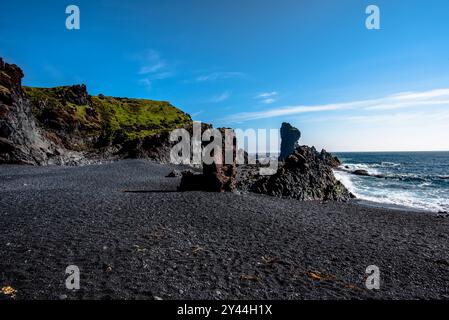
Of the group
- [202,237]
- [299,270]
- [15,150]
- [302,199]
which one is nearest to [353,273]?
[299,270]

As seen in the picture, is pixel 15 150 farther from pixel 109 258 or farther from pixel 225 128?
pixel 109 258

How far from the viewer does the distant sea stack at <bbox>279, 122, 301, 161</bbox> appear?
18188cm

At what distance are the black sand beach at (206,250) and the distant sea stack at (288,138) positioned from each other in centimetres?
16287

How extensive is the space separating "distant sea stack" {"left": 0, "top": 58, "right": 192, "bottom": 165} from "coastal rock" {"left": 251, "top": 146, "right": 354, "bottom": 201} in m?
44.7

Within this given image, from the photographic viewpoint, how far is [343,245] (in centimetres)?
1493

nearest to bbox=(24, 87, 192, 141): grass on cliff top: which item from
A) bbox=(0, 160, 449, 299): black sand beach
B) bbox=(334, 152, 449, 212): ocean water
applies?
bbox=(334, 152, 449, 212): ocean water

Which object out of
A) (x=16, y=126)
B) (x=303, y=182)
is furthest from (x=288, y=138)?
(x=303, y=182)

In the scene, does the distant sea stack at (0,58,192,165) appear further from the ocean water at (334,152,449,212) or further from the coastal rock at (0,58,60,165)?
the ocean water at (334,152,449,212)

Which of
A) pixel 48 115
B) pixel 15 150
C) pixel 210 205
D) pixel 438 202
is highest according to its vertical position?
pixel 48 115

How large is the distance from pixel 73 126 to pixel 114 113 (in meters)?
45.4

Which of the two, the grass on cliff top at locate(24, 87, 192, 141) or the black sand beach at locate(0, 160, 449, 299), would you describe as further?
the grass on cliff top at locate(24, 87, 192, 141)

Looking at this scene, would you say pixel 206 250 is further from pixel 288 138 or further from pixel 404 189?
pixel 288 138
